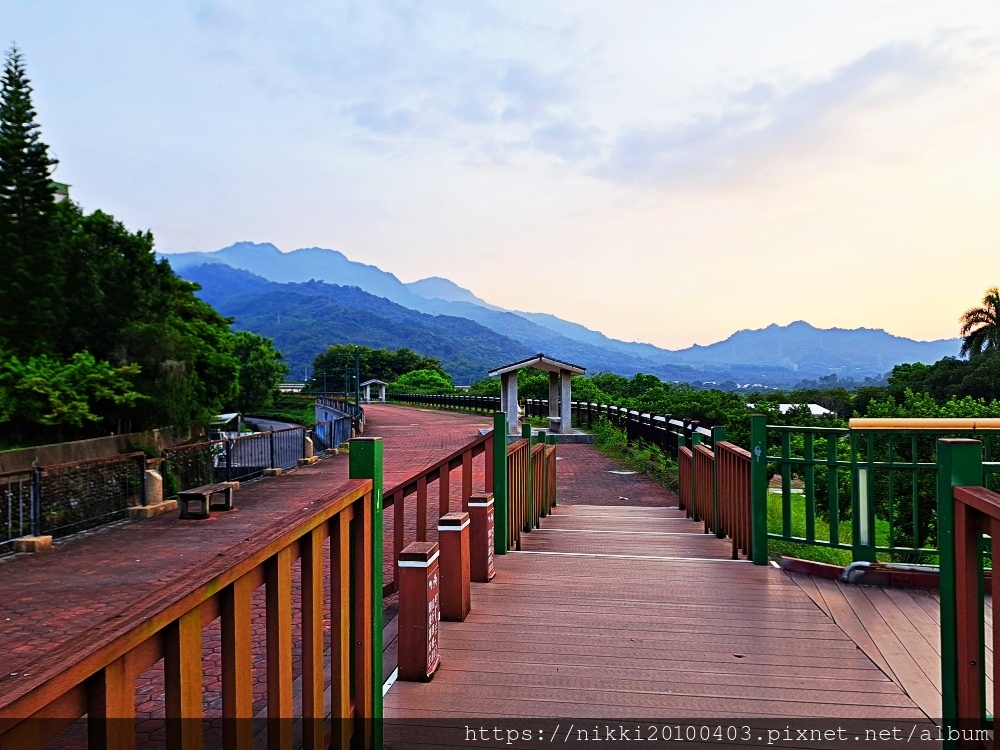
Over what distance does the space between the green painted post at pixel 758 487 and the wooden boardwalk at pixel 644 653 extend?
6.2 inches

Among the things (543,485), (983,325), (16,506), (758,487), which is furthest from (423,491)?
(983,325)

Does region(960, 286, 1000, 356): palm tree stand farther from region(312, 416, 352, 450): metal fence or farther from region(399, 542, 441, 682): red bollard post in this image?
region(399, 542, 441, 682): red bollard post

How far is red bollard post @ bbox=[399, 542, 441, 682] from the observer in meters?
2.99

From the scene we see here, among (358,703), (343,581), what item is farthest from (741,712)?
A: (343,581)

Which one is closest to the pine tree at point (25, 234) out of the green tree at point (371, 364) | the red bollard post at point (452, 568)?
the red bollard post at point (452, 568)

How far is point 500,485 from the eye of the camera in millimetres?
5355

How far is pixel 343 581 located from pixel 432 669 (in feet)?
4.03

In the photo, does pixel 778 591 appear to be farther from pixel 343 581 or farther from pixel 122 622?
pixel 122 622

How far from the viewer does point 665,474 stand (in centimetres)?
1254

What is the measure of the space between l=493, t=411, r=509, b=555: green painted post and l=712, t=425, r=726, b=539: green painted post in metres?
1.95

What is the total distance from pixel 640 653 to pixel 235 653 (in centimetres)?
242

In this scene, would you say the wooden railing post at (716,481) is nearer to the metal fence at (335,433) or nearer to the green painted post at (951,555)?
the green painted post at (951,555)

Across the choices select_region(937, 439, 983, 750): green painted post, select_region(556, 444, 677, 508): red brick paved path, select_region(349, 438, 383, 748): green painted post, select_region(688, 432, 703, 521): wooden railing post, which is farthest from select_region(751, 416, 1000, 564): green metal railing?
select_region(556, 444, 677, 508): red brick paved path

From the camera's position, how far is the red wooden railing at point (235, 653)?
97 cm
